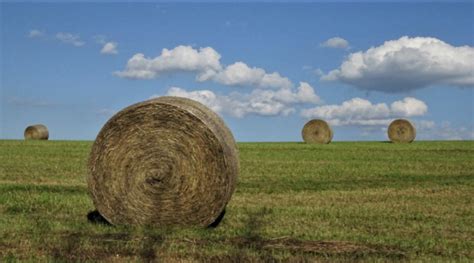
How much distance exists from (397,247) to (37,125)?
42602 millimetres

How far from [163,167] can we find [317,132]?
30504mm

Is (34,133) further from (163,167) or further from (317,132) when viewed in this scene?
(163,167)

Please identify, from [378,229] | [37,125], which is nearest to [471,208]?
[378,229]

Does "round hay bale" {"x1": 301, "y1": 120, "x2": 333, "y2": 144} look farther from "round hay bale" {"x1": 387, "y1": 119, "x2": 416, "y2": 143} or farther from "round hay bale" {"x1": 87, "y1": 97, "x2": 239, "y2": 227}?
"round hay bale" {"x1": 87, "y1": 97, "x2": 239, "y2": 227}

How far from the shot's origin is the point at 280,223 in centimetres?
994

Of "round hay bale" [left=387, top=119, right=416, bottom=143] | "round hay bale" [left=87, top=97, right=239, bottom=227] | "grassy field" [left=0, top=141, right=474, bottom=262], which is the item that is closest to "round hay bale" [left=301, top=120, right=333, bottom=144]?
"round hay bale" [left=387, top=119, right=416, bottom=143]

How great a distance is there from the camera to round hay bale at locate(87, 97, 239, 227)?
31.4 feet

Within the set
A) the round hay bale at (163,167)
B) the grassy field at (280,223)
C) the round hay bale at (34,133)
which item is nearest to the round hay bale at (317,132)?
the round hay bale at (34,133)

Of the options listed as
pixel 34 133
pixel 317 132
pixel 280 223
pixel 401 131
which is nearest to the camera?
pixel 280 223

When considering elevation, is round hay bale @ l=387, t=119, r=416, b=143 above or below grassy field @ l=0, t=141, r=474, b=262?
above

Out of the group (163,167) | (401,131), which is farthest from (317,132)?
(163,167)

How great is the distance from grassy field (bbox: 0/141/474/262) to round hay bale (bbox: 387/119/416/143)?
22376mm

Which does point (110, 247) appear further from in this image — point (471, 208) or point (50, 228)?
point (471, 208)

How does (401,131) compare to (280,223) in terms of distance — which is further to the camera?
(401,131)
